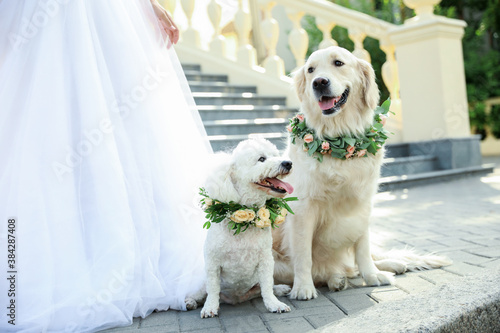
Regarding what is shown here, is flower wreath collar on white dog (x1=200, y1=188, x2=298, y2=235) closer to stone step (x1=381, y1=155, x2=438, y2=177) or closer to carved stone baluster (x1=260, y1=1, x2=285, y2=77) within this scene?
stone step (x1=381, y1=155, x2=438, y2=177)

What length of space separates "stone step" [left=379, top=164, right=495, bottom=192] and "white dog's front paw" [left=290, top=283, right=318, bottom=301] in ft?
12.7

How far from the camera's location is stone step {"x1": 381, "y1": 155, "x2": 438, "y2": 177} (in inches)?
272

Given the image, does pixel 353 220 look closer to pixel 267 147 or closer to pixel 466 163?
pixel 267 147

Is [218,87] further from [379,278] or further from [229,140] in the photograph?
[379,278]

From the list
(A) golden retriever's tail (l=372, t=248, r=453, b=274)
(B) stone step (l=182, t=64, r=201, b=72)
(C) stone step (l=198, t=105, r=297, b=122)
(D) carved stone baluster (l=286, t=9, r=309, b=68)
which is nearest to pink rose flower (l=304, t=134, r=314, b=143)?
(A) golden retriever's tail (l=372, t=248, r=453, b=274)

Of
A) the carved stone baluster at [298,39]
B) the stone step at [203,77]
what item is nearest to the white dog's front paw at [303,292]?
the stone step at [203,77]

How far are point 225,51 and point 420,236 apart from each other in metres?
5.15

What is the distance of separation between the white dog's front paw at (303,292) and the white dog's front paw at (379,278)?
0.38 metres

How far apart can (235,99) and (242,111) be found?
0.37m

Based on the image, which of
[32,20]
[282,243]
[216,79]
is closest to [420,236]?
[282,243]

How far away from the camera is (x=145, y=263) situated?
2619mm


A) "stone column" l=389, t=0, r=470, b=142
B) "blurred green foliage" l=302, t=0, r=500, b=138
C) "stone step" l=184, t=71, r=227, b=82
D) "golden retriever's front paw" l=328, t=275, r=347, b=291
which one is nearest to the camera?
"golden retriever's front paw" l=328, t=275, r=347, b=291

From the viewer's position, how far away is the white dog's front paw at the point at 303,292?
2.69m

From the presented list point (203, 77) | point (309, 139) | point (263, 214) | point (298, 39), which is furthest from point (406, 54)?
point (263, 214)
